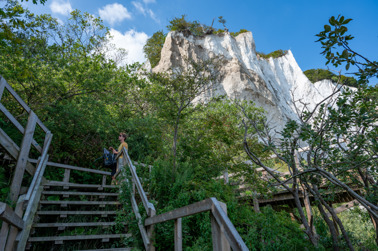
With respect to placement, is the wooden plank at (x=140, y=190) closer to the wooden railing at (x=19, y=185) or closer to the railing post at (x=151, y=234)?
the railing post at (x=151, y=234)

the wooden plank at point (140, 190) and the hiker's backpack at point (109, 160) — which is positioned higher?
the hiker's backpack at point (109, 160)

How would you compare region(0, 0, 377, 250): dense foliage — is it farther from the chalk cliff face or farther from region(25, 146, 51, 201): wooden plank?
the chalk cliff face

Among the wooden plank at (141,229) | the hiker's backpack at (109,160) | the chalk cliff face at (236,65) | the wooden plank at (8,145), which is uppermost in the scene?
the chalk cliff face at (236,65)

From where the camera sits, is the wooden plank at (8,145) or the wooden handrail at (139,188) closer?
the wooden handrail at (139,188)

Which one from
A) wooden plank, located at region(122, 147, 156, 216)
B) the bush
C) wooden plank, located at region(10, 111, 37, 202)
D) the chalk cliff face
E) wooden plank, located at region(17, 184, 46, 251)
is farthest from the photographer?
the bush

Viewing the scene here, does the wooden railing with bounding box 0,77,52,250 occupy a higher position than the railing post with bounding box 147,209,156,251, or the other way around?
the wooden railing with bounding box 0,77,52,250

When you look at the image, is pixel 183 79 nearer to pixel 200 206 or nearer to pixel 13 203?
pixel 13 203

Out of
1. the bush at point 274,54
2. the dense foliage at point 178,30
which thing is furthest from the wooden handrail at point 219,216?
the bush at point 274,54

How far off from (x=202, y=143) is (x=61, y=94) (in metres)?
5.79

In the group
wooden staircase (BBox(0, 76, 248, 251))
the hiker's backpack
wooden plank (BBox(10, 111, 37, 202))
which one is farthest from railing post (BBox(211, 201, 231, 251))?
the hiker's backpack

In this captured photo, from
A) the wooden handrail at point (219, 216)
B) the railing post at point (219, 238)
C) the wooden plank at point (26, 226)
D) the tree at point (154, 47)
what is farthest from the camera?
the tree at point (154, 47)

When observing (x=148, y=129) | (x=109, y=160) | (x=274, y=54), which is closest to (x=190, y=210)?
(x=109, y=160)

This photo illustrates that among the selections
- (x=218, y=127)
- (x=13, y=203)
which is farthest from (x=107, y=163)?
(x=218, y=127)

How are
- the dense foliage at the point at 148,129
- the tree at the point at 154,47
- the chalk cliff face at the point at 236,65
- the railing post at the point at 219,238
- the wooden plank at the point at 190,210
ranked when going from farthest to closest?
the tree at the point at 154,47, the chalk cliff face at the point at 236,65, the dense foliage at the point at 148,129, the wooden plank at the point at 190,210, the railing post at the point at 219,238
